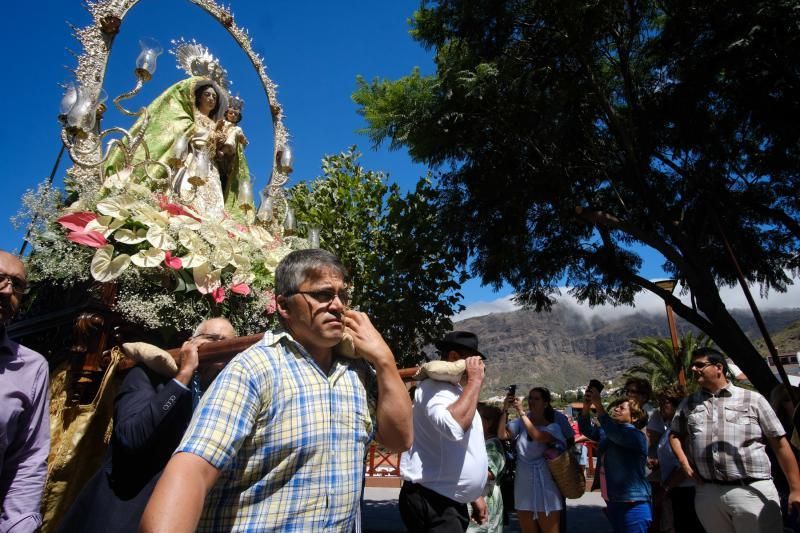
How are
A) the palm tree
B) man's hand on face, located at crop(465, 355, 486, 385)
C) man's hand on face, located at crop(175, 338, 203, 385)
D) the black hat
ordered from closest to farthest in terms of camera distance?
man's hand on face, located at crop(175, 338, 203, 385) < man's hand on face, located at crop(465, 355, 486, 385) < the black hat < the palm tree

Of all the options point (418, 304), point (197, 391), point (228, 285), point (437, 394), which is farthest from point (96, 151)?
point (418, 304)

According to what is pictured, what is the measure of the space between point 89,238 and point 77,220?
0.16 meters

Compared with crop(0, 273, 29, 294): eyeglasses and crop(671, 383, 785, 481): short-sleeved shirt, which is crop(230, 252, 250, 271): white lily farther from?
crop(671, 383, 785, 481): short-sleeved shirt

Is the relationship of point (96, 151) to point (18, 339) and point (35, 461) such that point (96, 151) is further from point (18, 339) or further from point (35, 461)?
point (35, 461)

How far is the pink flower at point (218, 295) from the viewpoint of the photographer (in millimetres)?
2871

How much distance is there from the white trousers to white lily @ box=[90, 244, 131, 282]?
13.3 ft

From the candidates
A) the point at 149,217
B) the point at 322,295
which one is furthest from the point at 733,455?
the point at 149,217

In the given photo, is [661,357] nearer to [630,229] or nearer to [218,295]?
[630,229]

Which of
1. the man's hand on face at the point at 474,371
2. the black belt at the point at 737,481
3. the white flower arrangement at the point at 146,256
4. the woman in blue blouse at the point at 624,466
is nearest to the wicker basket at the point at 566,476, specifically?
the woman in blue blouse at the point at 624,466

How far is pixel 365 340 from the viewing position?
186 cm

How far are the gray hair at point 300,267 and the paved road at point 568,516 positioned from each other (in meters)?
6.91

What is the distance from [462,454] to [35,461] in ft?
6.68

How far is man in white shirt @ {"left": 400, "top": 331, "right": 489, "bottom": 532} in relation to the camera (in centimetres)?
294

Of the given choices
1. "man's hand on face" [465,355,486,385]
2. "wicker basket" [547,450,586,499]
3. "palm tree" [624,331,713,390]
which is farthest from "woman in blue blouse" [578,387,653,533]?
"palm tree" [624,331,713,390]
